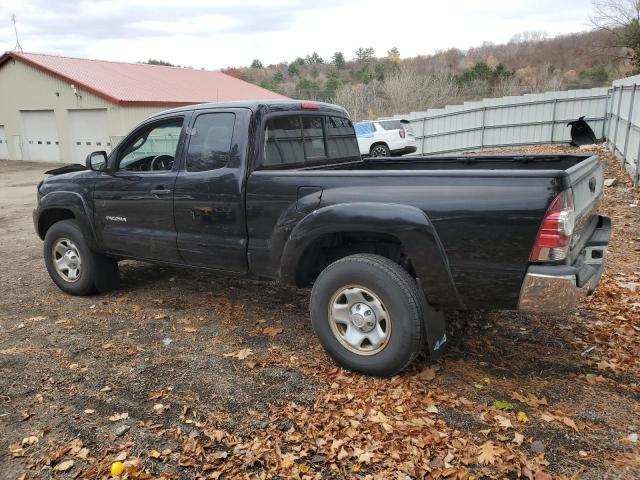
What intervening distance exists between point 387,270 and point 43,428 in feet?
7.73

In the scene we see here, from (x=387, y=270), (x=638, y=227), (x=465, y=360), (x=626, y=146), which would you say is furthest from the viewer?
(x=626, y=146)

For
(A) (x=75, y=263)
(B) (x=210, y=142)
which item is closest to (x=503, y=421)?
(B) (x=210, y=142)

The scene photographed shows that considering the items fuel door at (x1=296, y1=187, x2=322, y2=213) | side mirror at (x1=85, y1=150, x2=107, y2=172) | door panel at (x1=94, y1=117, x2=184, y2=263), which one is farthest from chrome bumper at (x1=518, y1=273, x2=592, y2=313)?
side mirror at (x1=85, y1=150, x2=107, y2=172)

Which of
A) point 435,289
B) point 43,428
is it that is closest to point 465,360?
point 435,289

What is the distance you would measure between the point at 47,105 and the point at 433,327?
25.6m

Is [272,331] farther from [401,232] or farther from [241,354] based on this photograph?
[401,232]

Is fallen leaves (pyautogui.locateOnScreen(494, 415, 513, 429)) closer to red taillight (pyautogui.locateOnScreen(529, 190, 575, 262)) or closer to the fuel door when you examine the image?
red taillight (pyautogui.locateOnScreen(529, 190, 575, 262))

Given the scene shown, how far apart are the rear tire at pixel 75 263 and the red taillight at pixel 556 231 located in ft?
14.1

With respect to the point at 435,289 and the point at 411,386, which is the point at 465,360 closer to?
the point at 411,386

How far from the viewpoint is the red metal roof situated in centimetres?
2284

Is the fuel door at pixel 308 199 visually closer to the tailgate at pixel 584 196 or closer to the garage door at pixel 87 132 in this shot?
the tailgate at pixel 584 196

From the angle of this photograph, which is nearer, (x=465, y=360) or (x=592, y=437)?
(x=592, y=437)

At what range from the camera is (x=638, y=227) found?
7.59 meters

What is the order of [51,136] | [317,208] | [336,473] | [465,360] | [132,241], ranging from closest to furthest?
[336,473], [317,208], [465,360], [132,241], [51,136]
